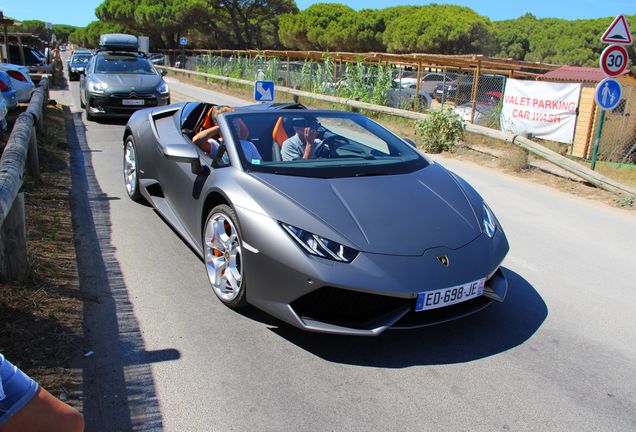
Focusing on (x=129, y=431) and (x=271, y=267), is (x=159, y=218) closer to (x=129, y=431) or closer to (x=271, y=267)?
(x=271, y=267)

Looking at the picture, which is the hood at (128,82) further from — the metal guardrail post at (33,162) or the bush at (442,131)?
the bush at (442,131)

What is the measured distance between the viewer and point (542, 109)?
1302cm

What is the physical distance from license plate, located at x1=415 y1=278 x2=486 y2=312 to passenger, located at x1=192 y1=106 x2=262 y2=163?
1.74 metres

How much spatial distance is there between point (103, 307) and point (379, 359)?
6.54 feet

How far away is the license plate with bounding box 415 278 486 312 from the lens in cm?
330

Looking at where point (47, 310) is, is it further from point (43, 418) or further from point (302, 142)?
point (43, 418)

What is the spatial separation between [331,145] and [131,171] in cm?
303

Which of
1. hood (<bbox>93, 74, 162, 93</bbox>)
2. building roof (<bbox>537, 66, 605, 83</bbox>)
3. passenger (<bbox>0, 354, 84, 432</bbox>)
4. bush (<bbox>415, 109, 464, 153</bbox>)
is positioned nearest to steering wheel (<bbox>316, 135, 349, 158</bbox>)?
passenger (<bbox>0, 354, 84, 432</bbox>)

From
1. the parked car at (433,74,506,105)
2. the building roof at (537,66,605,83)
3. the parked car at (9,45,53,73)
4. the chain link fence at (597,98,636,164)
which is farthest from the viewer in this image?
the parked car at (9,45,53,73)

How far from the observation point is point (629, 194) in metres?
8.07

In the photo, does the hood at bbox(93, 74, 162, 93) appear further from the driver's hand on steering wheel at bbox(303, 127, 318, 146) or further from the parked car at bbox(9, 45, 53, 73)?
Answer: the parked car at bbox(9, 45, 53, 73)

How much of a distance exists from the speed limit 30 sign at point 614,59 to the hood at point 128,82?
9578mm

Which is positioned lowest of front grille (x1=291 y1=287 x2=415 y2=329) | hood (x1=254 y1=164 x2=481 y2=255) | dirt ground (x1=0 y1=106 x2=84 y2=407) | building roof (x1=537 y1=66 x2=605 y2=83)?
dirt ground (x1=0 y1=106 x2=84 y2=407)

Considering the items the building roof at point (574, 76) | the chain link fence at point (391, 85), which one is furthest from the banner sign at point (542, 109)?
the building roof at point (574, 76)
